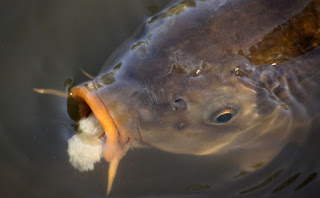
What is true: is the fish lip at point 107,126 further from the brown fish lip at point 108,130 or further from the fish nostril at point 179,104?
the fish nostril at point 179,104

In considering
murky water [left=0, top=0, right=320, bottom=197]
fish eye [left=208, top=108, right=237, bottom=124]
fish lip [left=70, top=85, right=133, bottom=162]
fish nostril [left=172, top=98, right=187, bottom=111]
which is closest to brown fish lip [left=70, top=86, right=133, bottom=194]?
fish lip [left=70, top=85, right=133, bottom=162]

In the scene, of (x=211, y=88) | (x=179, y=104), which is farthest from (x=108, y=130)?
(x=211, y=88)

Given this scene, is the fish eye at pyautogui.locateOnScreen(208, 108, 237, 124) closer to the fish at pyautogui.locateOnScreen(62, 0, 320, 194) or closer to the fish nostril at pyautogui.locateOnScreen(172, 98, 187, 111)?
the fish at pyautogui.locateOnScreen(62, 0, 320, 194)

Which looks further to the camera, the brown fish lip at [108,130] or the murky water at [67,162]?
the murky water at [67,162]

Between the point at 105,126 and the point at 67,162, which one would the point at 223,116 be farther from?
the point at 67,162

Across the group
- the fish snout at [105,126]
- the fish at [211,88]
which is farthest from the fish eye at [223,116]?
the fish snout at [105,126]

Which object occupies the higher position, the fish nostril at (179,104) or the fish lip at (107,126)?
the fish nostril at (179,104)

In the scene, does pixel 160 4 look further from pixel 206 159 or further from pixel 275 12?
pixel 206 159
